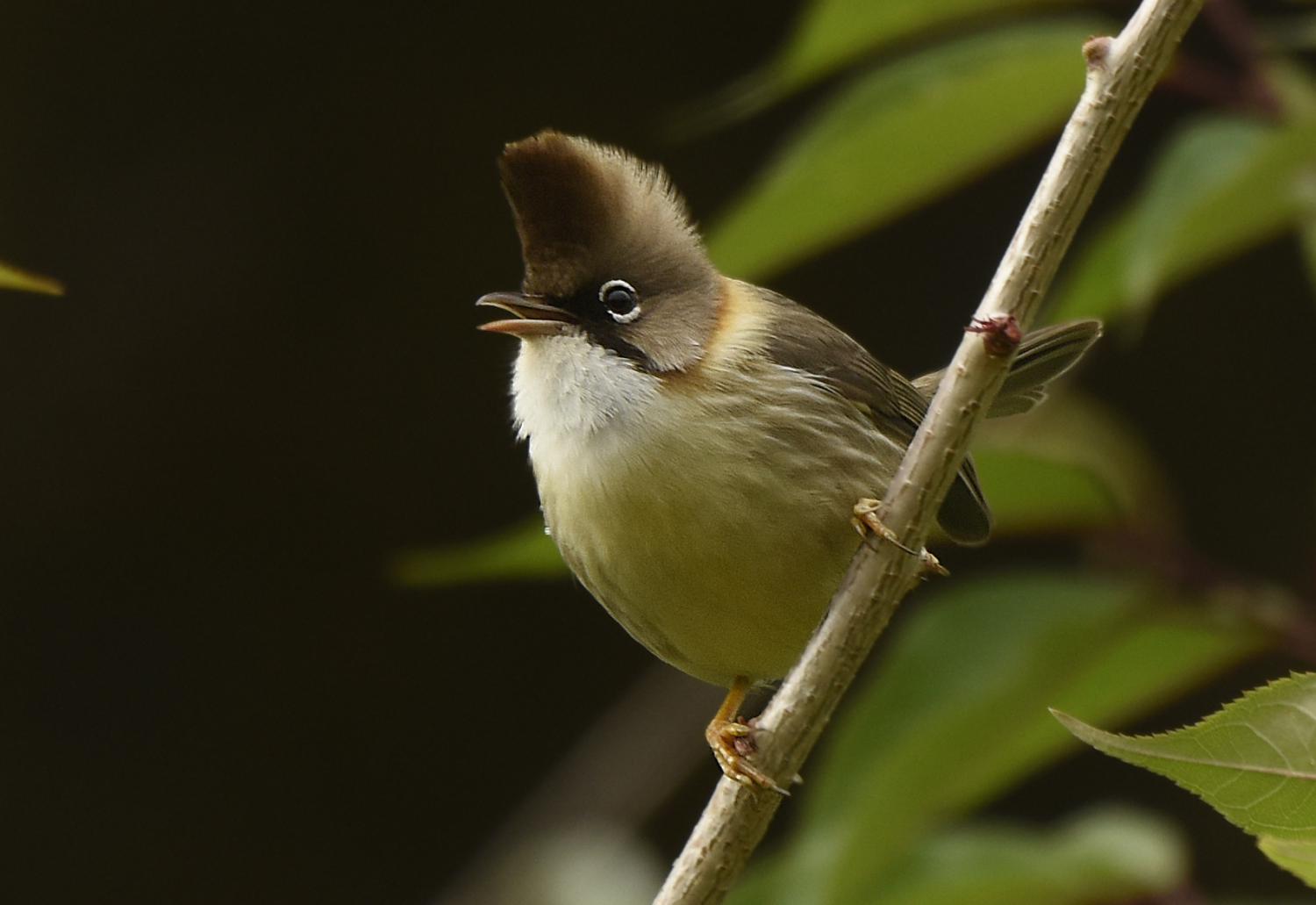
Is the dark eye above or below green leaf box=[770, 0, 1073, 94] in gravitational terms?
below

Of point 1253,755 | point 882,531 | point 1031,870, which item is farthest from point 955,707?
point 1253,755

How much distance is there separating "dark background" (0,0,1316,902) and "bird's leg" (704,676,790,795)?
2344mm

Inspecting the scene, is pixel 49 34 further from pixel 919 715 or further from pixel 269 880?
pixel 919 715

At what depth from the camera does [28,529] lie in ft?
14.7

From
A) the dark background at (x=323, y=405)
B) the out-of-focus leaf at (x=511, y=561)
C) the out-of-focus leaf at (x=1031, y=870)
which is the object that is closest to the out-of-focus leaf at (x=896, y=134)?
the out-of-focus leaf at (x=511, y=561)

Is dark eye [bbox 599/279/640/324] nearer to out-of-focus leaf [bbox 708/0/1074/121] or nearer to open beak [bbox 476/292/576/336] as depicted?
open beak [bbox 476/292/576/336]

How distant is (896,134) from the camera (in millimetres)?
2074

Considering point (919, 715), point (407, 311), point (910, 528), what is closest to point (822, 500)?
point (919, 715)

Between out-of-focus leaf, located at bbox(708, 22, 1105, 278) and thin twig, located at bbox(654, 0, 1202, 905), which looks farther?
out-of-focus leaf, located at bbox(708, 22, 1105, 278)

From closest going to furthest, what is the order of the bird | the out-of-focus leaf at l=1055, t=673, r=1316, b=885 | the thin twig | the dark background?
the out-of-focus leaf at l=1055, t=673, r=1316, b=885 → the thin twig → the bird → the dark background

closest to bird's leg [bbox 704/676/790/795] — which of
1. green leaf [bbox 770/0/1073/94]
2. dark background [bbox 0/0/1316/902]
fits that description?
green leaf [bbox 770/0/1073/94]

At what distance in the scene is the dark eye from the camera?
2.16 metres

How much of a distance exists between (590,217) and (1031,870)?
104 cm

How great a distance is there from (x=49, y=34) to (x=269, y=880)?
7.99ft
